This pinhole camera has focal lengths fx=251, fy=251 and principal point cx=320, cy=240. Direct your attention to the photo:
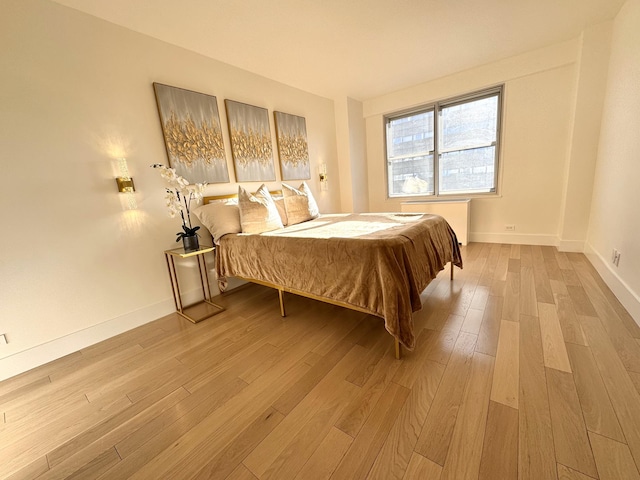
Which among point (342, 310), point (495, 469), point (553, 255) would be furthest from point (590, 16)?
point (495, 469)

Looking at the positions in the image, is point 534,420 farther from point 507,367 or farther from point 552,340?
point 552,340

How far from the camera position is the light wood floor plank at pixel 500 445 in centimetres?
90

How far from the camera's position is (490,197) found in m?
3.82

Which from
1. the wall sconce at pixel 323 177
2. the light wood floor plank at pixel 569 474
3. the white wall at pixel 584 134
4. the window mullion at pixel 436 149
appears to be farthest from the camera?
the wall sconce at pixel 323 177

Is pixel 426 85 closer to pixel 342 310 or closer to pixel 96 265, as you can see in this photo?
pixel 342 310

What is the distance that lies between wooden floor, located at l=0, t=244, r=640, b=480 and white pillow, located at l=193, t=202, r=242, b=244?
904 millimetres

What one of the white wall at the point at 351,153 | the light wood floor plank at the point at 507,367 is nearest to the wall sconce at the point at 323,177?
the white wall at the point at 351,153

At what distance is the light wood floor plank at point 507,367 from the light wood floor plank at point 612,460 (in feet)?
0.84

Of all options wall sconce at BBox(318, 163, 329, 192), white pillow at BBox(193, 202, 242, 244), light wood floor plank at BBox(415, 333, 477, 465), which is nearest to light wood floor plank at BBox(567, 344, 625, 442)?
light wood floor plank at BBox(415, 333, 477, 465)

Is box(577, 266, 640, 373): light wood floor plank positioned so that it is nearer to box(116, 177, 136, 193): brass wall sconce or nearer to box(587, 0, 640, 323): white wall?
box(587, 0, 640, 323): white wall

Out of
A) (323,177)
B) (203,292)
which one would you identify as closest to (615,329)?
(203,292)

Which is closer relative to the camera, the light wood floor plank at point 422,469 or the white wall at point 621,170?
the light wood floor plank at point 422,469

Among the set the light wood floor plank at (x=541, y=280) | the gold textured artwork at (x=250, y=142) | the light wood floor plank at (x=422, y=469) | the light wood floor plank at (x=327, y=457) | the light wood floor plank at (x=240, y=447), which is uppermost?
the gold textured artwork at (x=250, y=142)

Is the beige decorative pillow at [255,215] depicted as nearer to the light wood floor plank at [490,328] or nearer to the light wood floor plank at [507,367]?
the light wood floor plank at [490,328]
